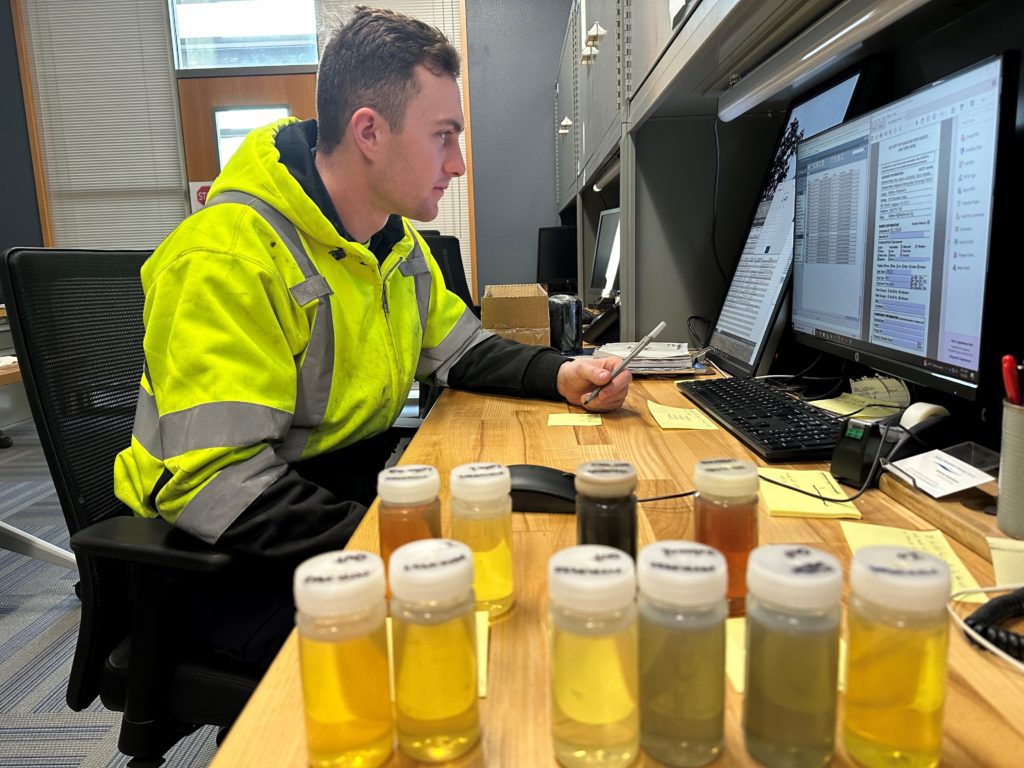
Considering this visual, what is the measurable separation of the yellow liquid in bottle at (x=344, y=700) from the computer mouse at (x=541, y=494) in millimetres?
378

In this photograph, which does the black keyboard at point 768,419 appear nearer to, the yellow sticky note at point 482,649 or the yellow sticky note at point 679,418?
the yellow sticky note at point 679,418

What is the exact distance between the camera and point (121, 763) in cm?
142

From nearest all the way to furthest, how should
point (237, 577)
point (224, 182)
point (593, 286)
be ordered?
1. point (237, 577)
2. point (224, 182)
3. point (593, 286)

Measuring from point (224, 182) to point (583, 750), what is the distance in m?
0.95


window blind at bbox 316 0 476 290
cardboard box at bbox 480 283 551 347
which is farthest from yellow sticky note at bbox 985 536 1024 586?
window blind at bbox 316 0 476 290

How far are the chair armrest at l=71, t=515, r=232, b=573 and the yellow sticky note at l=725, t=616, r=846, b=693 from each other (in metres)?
0.57

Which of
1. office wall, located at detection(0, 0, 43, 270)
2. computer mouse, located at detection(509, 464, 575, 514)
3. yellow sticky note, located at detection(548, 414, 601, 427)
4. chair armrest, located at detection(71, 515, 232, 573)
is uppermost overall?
office wall, located at detection(0, 0, 43, 270)

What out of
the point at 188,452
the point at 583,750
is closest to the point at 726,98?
the point at 188,452

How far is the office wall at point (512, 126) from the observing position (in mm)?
4137

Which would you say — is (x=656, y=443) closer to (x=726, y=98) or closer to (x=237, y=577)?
(x=237, y=577)

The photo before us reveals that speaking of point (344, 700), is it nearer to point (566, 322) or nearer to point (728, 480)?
point (728, 480)

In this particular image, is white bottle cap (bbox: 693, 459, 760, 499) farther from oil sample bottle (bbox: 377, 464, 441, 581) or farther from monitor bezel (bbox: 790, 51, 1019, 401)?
monitor bezel (bbox: 790, 51, 1019, 401)

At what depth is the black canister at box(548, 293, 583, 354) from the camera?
2.02 m

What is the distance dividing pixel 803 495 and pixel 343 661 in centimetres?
58
